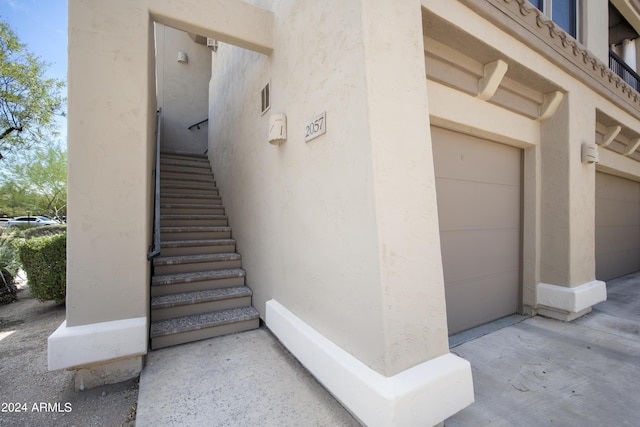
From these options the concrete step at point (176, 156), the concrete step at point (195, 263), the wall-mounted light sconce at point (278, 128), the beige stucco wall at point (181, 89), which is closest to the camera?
the wall-mounted light sconce at point (278, 128)

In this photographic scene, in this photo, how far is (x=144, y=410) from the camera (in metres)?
1.86

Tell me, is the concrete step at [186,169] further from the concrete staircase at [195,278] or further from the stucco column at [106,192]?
the stucco column at [106,192]

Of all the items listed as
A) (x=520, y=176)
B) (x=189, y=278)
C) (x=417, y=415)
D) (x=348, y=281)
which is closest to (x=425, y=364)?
(x=417, y=415)

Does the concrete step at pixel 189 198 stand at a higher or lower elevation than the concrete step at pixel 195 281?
higher

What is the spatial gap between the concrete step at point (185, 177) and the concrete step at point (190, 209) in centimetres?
97

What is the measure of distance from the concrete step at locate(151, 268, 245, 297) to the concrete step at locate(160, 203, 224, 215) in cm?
138

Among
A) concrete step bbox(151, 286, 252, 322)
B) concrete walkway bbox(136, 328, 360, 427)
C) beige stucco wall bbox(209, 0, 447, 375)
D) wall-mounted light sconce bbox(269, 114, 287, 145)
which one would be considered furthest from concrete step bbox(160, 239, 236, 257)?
wall-mounted light sconce bbox(269, 114, 287, 145)

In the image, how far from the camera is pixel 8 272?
164 inches

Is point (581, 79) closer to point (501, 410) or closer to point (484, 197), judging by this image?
point (484, 197)

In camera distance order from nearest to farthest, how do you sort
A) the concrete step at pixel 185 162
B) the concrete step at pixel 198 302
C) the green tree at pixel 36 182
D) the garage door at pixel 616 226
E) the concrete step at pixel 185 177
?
the concrete step at pixel 198 302
the garage door at pixel 616 226
the concrete step at pixel 185 177
the concrete step at pixel 185 162
the green tree at pixel 36 182

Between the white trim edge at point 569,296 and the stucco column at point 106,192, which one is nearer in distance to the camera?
the stucco column at point 106,192

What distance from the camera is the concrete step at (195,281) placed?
314 centimetres

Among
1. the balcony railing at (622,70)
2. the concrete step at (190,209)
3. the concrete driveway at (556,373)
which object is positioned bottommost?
the concrete driveway at (556,373)

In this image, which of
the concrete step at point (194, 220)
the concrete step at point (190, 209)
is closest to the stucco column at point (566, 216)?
the concrete step at point (194, 220)
